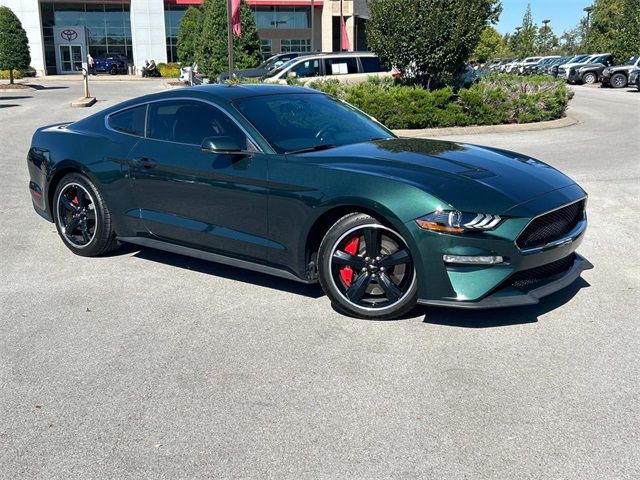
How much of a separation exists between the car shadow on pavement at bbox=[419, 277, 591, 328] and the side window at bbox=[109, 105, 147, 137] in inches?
113

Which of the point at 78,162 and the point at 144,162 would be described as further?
the point at 78,162

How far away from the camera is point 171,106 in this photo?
18.5 ft

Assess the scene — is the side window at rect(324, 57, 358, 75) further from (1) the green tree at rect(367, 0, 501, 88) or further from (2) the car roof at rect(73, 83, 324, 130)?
(2) the car roof at rect(73, 83, 324, 130)

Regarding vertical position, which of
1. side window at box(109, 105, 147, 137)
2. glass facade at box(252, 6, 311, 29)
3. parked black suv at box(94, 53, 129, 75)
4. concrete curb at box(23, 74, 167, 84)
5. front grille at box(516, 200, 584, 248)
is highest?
Result: glass facade at box(252, 6, 311, 29)

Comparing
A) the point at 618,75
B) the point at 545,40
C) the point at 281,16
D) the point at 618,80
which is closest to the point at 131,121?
the point at 618,75

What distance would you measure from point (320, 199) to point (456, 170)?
944mm

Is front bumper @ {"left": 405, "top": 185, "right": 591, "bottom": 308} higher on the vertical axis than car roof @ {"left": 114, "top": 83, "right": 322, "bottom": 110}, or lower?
lower

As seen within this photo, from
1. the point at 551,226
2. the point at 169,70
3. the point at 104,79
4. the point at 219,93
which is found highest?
the point at 169,70

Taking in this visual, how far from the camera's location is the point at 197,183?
5.26 meters

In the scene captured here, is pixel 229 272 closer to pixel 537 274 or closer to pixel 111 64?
pixel 537 274

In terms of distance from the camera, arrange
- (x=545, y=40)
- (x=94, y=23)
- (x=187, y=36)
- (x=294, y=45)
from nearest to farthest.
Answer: (x=187, y=36) < (x=94, y=23) < (x=294, y=45) < (x=545, y=40)

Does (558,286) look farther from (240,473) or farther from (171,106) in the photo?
(171,106)

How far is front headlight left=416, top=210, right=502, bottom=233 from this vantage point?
13.7 feet

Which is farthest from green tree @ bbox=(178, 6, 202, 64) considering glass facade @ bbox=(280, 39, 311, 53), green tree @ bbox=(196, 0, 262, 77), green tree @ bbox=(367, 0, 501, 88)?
Answer: green tree @ bbox=(367, 0, 501, 88)
